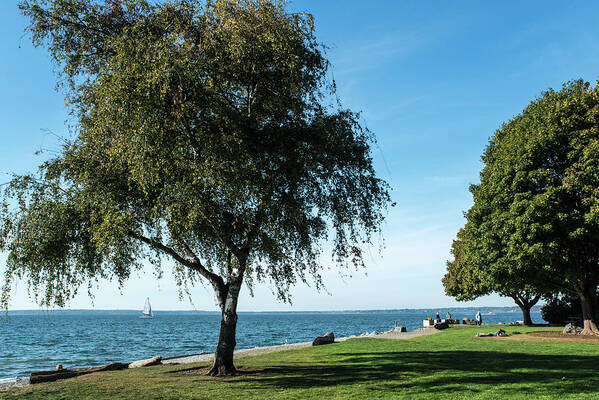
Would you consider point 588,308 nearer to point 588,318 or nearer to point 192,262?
point 588,318

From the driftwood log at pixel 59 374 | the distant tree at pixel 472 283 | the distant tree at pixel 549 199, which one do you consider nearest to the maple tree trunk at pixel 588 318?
the distant tree at pixel 549 199

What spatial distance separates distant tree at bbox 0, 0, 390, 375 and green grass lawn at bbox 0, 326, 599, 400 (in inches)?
99.5

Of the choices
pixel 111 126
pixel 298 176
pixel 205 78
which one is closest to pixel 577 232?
pixel 298 176

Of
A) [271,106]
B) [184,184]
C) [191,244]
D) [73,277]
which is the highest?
[271,106]

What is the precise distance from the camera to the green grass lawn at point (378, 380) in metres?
10.9

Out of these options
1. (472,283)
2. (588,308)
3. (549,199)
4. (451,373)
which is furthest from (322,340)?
(472,283)

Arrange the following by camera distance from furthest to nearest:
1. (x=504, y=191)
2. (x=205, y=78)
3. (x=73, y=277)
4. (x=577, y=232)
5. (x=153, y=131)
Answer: (x=504, y=191) → (x=577, y=232) → (x=73, y=277) → (x=205, y=78) → (x=153, y=131)

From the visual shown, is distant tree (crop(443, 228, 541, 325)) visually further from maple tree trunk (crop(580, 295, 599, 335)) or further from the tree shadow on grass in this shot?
the tree shadow on grass

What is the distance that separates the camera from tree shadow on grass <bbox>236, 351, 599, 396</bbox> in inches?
455

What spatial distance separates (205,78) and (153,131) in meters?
Result: 2.28

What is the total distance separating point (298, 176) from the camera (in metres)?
13.6

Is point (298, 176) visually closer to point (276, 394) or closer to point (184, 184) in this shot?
point (184, 184)

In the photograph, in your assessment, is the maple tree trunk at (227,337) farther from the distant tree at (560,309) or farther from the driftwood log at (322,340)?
the distant tree at (560,309)

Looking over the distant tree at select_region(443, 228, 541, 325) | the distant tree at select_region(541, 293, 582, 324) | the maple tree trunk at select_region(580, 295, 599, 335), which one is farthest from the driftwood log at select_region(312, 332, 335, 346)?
the distant tree at select_region(541, 293, 582, 324)
